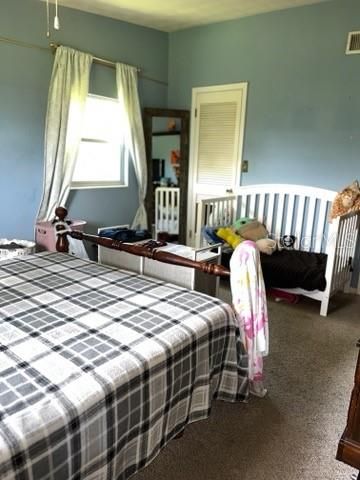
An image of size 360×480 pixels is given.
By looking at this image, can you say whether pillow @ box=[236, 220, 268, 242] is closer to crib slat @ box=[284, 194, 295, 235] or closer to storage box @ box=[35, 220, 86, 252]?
crib slat @ box=[284, 194, 295, 235]

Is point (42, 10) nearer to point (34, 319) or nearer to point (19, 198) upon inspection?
point (19, 198)

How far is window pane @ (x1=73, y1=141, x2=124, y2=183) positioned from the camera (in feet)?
13.3

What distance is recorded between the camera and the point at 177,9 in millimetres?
3660

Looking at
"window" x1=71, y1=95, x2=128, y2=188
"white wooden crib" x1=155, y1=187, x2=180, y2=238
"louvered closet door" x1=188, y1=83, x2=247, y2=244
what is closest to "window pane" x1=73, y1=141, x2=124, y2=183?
"window" x1=71, y1=95, x2=128, y2=188

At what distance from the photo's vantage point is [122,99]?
4.09 metres

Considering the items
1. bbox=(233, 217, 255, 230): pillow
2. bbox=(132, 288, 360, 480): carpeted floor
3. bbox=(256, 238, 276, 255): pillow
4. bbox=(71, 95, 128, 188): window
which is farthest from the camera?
bbox=(71, 95, 128, 188): window

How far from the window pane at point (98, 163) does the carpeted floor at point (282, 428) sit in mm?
2749

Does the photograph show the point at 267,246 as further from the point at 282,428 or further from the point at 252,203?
the point at 282,428

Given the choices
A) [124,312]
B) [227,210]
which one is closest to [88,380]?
[124,312]

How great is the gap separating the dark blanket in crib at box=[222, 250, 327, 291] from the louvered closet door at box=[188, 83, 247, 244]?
4.16 ft

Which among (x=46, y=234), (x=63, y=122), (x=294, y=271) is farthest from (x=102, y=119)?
(x=294, y=271)

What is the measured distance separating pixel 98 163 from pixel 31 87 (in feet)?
3.57

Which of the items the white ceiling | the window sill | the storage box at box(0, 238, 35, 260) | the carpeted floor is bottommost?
the carpeted floor

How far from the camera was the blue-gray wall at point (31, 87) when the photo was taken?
3.27m
